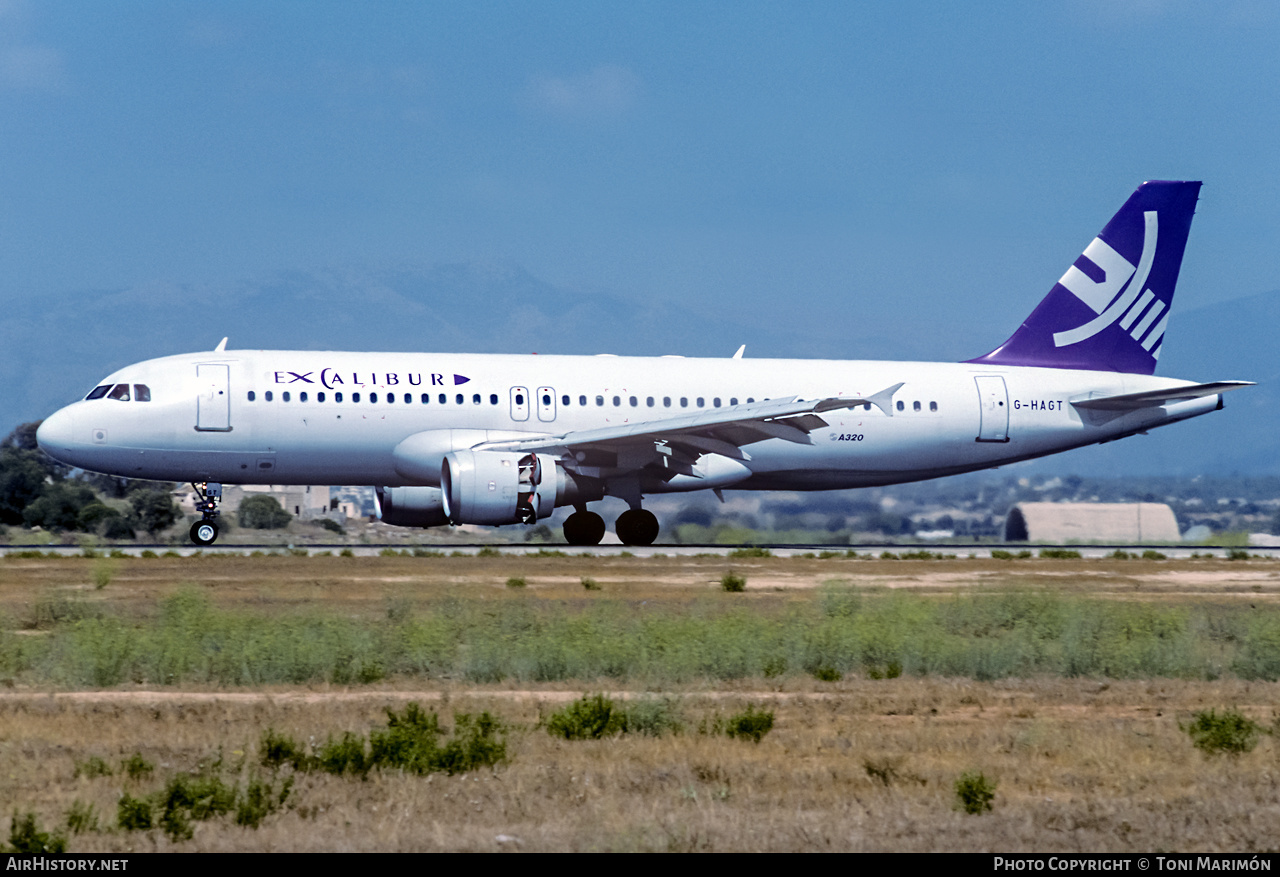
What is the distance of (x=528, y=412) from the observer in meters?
31.3

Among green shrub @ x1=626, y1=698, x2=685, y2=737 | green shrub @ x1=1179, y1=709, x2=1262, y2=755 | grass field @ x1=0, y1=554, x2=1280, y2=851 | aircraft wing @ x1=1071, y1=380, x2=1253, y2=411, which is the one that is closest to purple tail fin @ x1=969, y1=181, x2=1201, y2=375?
aircraft wing @ x1=1071, y1=380, x2=1253, y2=411

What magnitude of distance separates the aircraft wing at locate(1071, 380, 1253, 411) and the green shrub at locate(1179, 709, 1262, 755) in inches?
898

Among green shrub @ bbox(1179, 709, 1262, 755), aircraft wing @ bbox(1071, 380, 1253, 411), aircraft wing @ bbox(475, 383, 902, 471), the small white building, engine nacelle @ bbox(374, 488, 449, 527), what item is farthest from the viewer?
the small white building

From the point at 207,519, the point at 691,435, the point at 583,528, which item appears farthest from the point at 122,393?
the point at 691,435

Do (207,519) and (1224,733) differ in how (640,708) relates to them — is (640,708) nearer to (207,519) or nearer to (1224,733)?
(1224,733)

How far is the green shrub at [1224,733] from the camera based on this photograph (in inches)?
442

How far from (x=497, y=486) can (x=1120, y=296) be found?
54.2 ft

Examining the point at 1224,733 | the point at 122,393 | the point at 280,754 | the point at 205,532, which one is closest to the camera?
the point at 280,754

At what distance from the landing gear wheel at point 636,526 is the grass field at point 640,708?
783 cm

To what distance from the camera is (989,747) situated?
11469 mm

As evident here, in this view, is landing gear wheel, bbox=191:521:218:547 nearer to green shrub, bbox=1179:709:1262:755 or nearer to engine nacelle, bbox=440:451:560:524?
engine nacelle, bbox=440:451:560:524

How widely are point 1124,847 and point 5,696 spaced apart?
9.32 metres

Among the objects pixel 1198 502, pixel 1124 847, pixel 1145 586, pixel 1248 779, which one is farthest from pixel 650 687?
pixel 1198 502

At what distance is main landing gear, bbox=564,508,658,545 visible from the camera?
32844 mm
